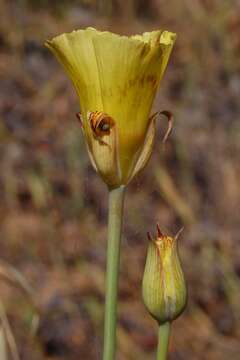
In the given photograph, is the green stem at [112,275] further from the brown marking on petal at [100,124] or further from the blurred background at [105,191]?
the blurred background at [105,191]

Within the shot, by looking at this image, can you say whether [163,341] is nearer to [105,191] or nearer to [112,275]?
[112,275]

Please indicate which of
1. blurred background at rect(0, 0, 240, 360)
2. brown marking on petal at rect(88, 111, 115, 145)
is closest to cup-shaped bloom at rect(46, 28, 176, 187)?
brown marking on petal at rect(88, 111, 115, 145)

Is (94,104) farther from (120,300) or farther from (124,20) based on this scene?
(124,20)

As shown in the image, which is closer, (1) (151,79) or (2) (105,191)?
(1) (151,79)

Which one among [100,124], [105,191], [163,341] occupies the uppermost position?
[105,191]

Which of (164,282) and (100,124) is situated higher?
(100,124)

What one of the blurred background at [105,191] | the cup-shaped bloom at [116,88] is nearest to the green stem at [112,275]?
the cup-shaped bloom at [116,88]

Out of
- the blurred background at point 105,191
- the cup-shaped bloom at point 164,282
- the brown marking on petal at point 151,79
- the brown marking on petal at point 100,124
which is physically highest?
the blurred background at point 105,191

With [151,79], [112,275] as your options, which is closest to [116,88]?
[151,79]
